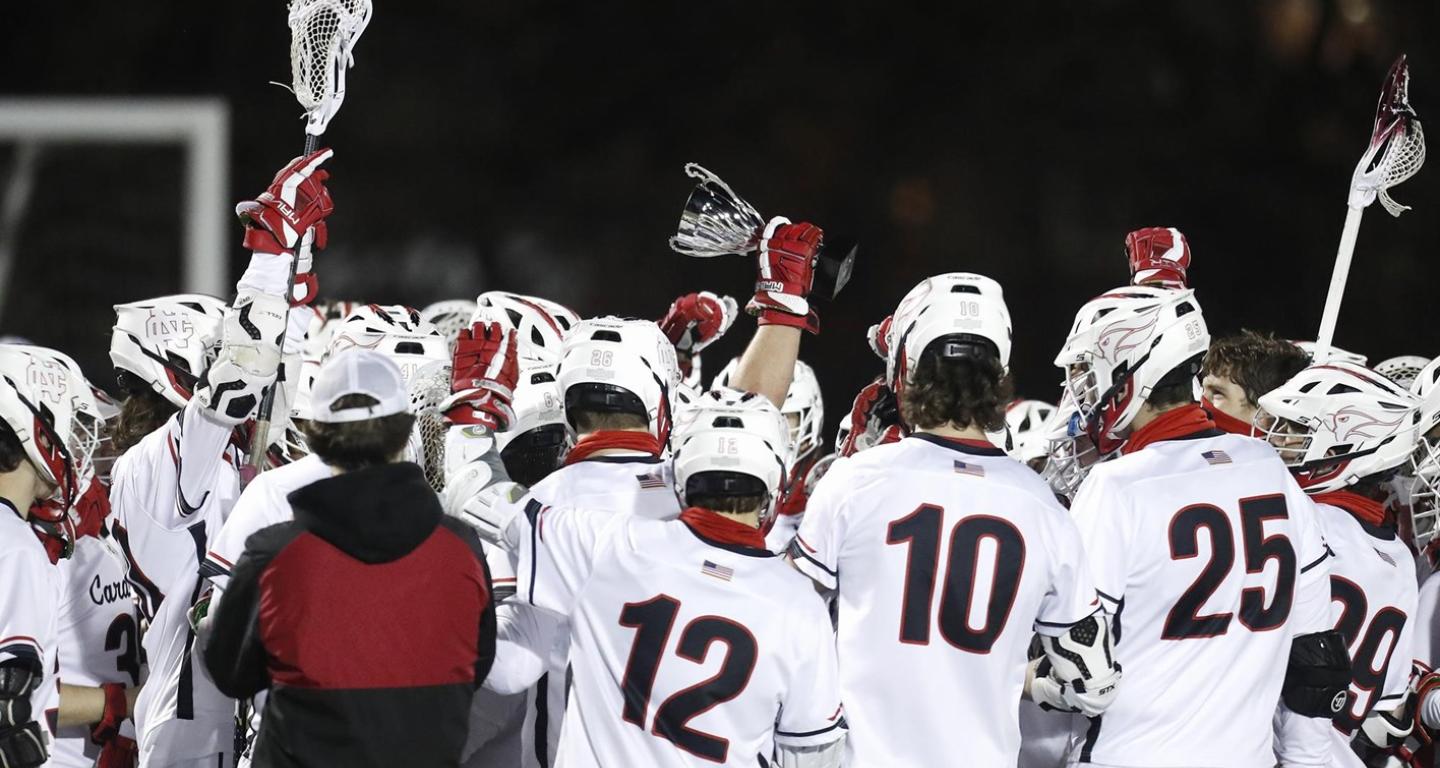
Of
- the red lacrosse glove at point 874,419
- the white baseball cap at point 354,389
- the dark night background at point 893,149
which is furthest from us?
the dark night background at point 893,149

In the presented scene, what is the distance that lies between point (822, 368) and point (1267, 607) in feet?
15.5

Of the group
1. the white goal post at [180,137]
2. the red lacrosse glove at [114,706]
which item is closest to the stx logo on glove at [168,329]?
the red lacrosse glove at [114,706]

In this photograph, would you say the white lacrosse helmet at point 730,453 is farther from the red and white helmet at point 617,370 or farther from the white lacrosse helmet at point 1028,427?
the white lacrosse helmet at point 1028,427

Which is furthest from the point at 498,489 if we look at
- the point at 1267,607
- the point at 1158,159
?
the point at 1158,159

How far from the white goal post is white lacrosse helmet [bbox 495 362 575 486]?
409 centimetres

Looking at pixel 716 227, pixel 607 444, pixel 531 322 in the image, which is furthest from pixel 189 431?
pixel 531 322

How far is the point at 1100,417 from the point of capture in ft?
11.2

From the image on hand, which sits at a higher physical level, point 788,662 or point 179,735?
point 788,662

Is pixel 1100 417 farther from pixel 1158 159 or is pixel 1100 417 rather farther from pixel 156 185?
pixel 156 185

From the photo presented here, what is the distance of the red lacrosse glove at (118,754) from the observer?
3.66 m

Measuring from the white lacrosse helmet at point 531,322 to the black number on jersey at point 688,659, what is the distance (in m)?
1.81

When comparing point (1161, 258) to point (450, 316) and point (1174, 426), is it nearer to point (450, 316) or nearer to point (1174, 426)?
point (1174, 426)

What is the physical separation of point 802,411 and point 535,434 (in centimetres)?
152

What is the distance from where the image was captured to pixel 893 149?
7.86 metres
